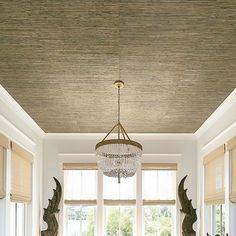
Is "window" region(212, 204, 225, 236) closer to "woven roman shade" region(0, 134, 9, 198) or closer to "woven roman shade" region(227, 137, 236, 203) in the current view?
"woven roman shade" region(227, 137, 236, 203)

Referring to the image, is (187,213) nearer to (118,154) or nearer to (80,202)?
(80,202)

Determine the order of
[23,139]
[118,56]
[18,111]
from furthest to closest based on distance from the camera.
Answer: [23,139] → [18,111] → [118,56]

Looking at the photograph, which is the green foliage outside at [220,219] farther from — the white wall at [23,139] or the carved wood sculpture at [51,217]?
the white wall at [23,139]

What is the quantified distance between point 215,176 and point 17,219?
3.04 metres

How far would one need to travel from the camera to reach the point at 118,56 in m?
4.84

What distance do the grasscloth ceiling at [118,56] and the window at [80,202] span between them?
2148 mm

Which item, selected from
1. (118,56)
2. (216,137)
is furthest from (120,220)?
(118,56)

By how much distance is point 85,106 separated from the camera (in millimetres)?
6961

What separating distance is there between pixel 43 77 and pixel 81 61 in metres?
0.72

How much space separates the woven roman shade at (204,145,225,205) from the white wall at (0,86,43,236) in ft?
9.13

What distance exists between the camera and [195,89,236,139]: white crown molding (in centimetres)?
636

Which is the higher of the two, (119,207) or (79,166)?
(79,166)

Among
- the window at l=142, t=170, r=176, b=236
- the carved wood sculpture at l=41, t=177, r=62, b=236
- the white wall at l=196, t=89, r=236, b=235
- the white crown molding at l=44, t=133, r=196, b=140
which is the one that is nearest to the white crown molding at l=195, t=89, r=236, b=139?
the white wall at l=196, t=89, r=236, b=235

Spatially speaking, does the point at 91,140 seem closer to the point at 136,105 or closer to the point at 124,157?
the point at 136,105
